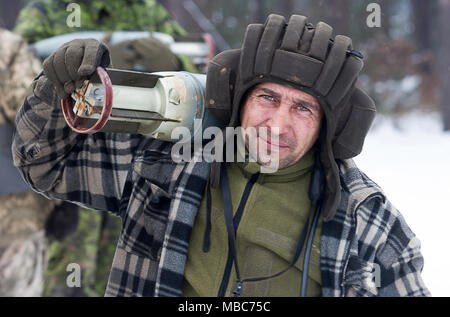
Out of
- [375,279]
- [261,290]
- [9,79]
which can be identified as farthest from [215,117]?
[9,79]

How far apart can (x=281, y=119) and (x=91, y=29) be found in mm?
1917

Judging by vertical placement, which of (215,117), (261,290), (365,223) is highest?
(215,117)

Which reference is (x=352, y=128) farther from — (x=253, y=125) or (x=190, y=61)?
(x=190, y=61)

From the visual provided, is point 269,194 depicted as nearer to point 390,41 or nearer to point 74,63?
point 74,63

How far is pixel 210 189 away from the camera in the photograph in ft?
5.30

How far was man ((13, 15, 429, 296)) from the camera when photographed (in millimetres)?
1464

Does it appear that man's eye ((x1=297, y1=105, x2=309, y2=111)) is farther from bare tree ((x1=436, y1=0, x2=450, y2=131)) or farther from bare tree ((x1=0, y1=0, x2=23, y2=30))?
bare tree ((x1=0, y1=0, x2=23, y2=30))

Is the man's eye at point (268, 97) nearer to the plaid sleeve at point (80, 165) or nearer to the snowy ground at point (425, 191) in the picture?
the plaid sleeve at point (80, 165)

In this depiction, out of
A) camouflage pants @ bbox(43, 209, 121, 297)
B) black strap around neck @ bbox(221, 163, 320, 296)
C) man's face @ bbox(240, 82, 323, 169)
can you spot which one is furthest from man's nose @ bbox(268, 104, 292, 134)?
camouflage pants @ bbox(43, 209, 121, 297)

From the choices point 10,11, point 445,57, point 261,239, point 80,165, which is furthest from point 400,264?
point 10,11

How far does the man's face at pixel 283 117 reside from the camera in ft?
4.96

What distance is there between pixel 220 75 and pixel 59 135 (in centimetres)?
57

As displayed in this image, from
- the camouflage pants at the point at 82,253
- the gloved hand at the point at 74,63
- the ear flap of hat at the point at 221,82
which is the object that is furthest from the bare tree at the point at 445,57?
the gloved hand at the point at 74,63

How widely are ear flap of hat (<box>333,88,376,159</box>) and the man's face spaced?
0.30ft
